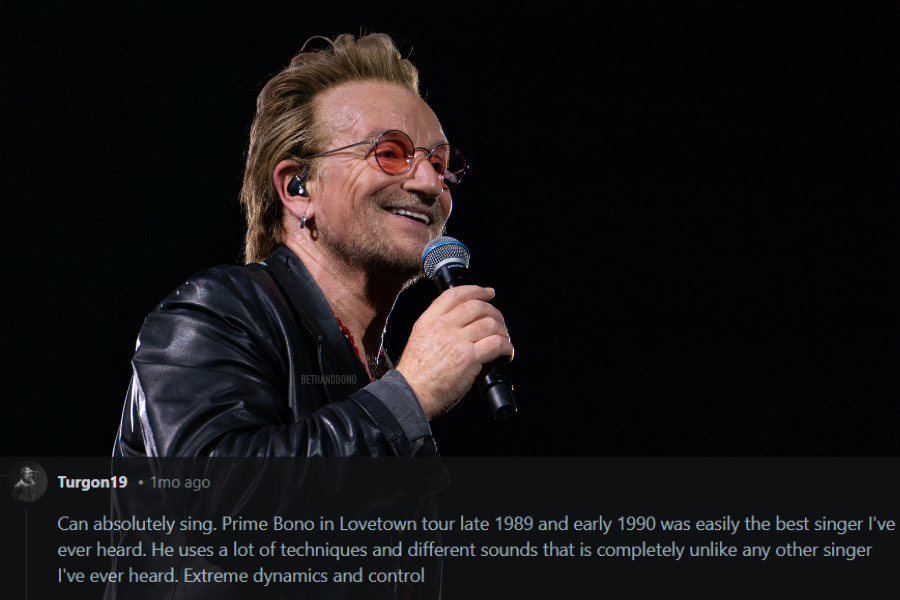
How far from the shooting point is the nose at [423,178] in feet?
5.64

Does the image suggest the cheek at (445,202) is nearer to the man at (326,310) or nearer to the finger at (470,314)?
the man at (326,310)

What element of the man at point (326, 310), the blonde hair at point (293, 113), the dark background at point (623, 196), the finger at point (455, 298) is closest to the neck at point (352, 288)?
the man at point (326, 310)

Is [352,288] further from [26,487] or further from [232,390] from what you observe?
[26,487]

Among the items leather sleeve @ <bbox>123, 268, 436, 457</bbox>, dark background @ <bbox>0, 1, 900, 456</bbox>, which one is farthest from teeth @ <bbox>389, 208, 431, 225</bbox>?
dark background @ <bbox>0, 1, 900, 456</bbox>

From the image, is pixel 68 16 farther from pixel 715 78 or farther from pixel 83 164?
pixel 715 78

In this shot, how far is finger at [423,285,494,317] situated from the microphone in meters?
0.11

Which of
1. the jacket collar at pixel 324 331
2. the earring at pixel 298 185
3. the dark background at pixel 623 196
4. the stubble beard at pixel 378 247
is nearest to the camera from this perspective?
the jacket collar at pixel 324 331

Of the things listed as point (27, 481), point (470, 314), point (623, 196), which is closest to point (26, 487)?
point (27, 481)

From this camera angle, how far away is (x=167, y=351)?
49.0 inches

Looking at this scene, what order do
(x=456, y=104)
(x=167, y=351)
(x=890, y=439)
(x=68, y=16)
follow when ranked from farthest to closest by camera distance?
1. (x=456, y=104)
2. (x=890, y=439)
3. (x=68, y=16)
4. (x=167, y=351)

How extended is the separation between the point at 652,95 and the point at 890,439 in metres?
1.59

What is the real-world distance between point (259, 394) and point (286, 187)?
78 cm

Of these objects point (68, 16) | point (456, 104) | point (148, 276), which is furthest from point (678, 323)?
point (68, 16)

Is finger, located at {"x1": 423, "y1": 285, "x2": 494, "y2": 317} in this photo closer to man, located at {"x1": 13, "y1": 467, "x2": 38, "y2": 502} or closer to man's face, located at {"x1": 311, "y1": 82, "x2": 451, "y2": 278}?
man's face, located at {"x1": 311, "y1": 82, "x2": 451, "y2": 278}
